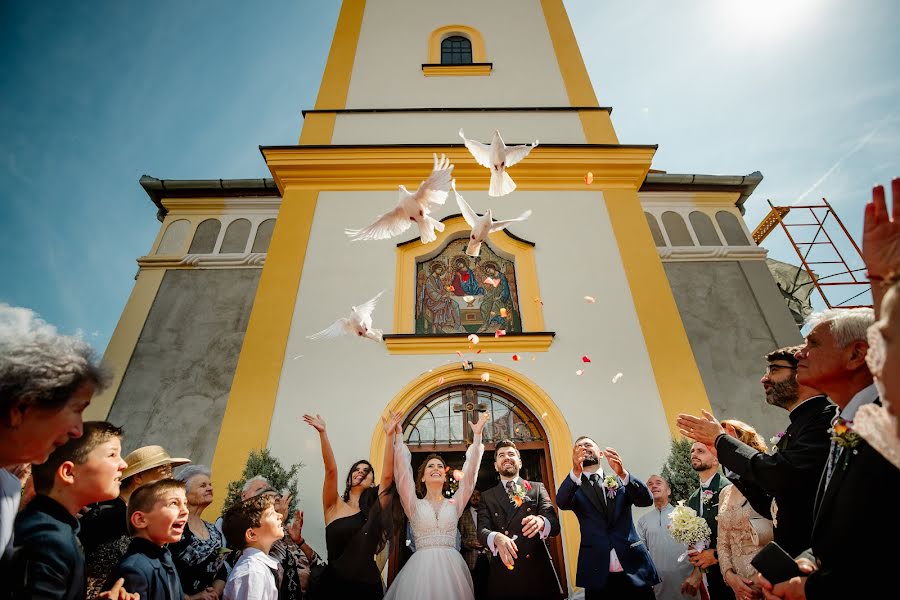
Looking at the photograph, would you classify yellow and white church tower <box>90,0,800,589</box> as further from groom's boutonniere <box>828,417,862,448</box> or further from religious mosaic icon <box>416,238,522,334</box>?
groom's boutonniere <box>828,417,862,448</box>

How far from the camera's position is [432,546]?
156 inches

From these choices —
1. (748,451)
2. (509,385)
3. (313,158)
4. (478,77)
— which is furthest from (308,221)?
(748,451)

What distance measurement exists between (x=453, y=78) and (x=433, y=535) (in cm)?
1017

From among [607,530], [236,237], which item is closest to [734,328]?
[607,530]

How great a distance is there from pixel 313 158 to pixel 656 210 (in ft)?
24.4

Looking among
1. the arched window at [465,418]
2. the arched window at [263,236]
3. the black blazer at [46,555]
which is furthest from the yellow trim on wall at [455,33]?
the black blazer at [46,555]

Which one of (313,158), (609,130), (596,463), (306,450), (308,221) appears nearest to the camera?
(596,463)

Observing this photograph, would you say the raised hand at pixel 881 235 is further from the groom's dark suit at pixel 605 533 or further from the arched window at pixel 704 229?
the arched window at pixel 704 229

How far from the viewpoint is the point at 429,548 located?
394 cm

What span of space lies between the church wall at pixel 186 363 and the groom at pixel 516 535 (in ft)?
16.4

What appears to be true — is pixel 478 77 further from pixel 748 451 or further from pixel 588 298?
pixel 748 451

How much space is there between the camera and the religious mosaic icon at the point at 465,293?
716 cm

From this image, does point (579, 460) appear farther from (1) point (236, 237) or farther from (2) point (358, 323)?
(1) point (236, 237)

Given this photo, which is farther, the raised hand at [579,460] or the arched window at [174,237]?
the arched window at [174,237]
